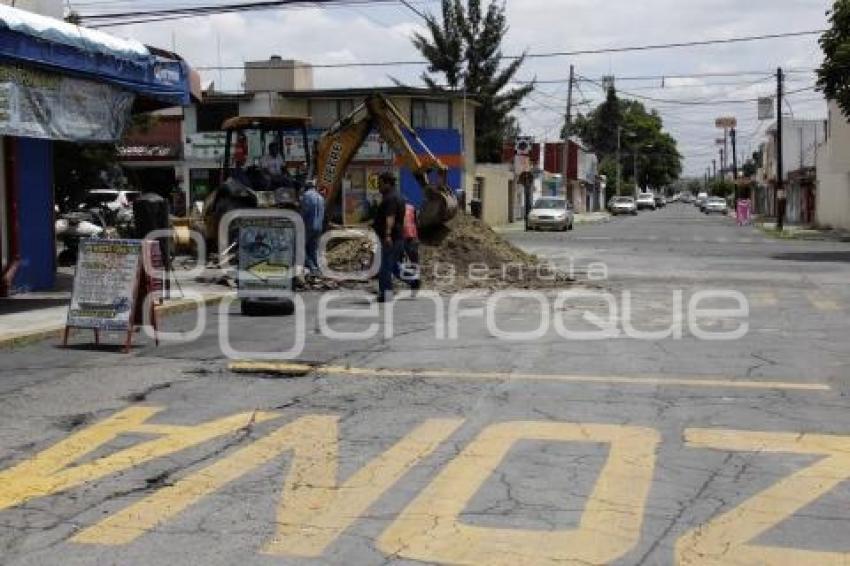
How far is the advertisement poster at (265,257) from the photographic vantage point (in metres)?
14.0

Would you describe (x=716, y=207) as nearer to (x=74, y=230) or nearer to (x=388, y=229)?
(x=74, y=230)

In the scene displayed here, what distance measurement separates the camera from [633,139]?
14788 centimetres

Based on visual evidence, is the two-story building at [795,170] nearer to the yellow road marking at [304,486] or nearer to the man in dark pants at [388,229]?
the man in dark pants at [388,229]

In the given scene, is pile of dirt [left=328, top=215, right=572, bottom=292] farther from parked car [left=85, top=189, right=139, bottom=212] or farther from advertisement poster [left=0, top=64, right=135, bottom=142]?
parked car [left=85, top=189, right=139, bottom=212]

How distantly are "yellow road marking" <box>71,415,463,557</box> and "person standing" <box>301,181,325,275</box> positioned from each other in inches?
402

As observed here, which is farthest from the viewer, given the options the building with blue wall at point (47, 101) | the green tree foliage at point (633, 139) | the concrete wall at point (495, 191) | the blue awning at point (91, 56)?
the green tree foliage at point (633, 139)

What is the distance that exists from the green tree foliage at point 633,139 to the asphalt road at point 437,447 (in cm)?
11735

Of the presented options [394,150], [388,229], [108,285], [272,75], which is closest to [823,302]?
[388,229]

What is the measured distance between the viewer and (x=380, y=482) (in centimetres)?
620

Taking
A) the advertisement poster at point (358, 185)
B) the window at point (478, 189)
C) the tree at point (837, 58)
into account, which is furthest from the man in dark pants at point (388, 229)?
the window at point (478, 189)

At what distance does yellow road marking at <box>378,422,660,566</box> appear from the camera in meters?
5.02

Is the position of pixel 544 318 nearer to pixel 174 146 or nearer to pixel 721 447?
pixel 721 447

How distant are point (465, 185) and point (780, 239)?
1365cm

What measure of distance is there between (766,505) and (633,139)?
14627cm
